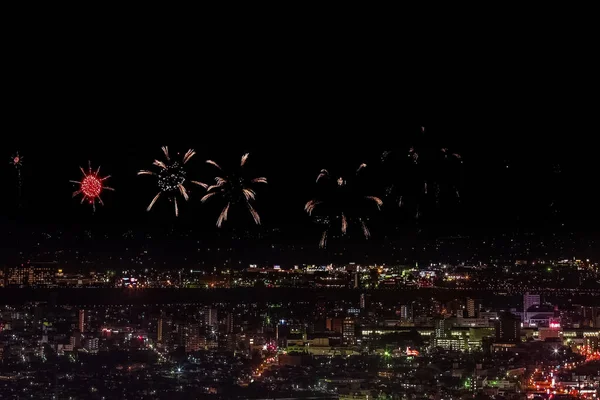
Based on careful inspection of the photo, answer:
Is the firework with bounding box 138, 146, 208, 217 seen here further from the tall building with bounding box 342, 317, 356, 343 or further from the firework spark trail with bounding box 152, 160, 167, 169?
the tall building with bounding box 342, 317, 356, 343

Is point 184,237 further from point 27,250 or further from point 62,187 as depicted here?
point 62,187

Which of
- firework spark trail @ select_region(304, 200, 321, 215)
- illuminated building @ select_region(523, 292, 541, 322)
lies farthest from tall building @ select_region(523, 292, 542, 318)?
firework spark trail @ select_region(304, 200, 321, 215)

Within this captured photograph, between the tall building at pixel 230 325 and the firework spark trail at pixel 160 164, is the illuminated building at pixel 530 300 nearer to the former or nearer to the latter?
the tall building at pixel 230 325

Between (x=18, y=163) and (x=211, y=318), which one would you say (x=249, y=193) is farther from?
(x=211, y=318)

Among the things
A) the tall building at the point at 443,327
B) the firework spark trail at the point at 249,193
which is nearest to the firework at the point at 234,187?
the firework spark trail at the point at 249,193

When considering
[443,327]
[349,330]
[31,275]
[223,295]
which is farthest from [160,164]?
[443,327]

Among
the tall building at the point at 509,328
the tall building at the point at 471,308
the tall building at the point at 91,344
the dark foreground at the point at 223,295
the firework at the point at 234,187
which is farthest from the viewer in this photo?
the tall building at the point at 509,328

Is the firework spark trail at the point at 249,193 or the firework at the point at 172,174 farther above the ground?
the firework at the point at 172,174
